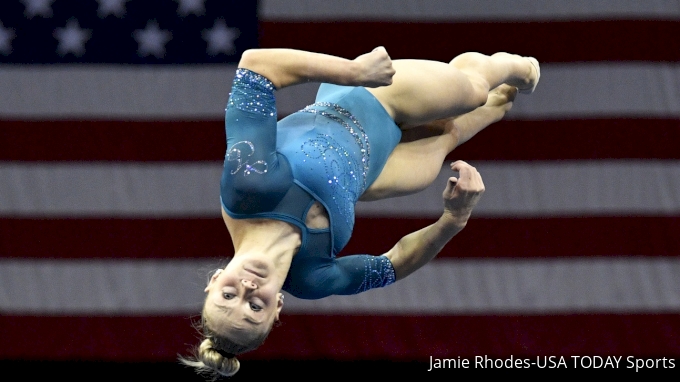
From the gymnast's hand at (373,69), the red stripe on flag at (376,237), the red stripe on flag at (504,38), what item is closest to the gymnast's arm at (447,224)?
the gymnast's hand at (373,69)

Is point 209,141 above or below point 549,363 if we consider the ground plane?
above

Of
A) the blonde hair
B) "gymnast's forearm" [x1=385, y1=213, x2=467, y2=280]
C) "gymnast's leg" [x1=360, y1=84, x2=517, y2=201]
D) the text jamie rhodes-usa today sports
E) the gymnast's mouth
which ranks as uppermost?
"gymnast's leg" [x1=360, y1=84, x2=517, y2=201]

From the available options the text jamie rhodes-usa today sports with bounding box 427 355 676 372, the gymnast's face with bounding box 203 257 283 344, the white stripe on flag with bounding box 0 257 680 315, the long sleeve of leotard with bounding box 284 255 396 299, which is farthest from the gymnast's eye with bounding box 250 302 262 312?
the text jamie rhodes-usa today sports with bounding box 427 355 676 372

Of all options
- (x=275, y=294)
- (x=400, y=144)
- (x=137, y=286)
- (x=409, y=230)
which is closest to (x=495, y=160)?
(x=409, y=230)

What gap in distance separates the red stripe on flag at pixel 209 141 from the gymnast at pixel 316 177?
1.26 meters

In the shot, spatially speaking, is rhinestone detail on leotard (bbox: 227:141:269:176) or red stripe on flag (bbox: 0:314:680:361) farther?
red stripe on flag (bbox: 0:314:680:361)

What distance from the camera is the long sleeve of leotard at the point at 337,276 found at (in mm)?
2426

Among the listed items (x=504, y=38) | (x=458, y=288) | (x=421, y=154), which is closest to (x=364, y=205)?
(x=458, y=288)

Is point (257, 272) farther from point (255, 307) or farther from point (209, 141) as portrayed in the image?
point (209, 141)

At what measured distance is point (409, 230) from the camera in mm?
4039

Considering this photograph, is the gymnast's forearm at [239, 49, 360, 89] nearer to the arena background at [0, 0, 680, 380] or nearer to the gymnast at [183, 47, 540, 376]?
the gymnast at [183, 47, 540, 376]

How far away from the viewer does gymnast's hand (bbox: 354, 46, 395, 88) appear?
2.28 metres

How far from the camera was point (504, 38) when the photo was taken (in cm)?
399

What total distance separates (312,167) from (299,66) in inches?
10.2
